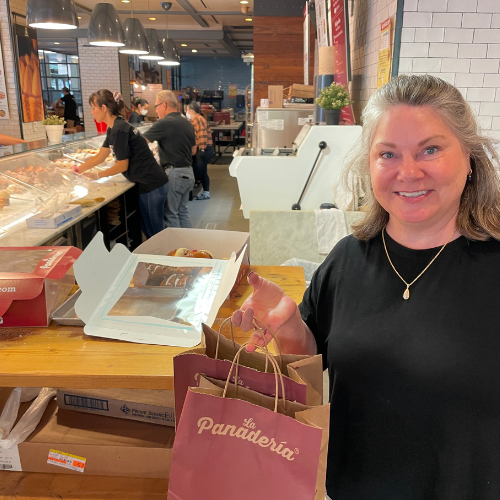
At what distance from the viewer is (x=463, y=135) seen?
1.16 metres

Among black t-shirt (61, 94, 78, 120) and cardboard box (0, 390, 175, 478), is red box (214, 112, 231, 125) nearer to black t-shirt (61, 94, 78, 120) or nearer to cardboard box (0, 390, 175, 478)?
black t-shirt (61, 94, 78, 120)

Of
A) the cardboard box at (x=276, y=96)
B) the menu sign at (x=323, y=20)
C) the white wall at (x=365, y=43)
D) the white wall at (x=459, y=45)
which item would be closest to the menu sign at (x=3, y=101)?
the cardboard box at (x=276, y=96)

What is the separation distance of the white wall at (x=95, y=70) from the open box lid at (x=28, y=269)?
12771 mm

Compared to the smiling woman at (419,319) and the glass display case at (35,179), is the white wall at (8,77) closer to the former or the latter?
the glass display case at (35,179)

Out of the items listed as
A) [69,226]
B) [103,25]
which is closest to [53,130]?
[103,25]

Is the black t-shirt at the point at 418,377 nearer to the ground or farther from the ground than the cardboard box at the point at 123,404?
farther from the ground

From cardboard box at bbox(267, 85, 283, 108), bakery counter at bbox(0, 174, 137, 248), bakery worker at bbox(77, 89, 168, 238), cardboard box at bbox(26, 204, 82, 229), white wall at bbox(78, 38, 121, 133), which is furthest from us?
white wall at bbox(78, 38, 121, 133)

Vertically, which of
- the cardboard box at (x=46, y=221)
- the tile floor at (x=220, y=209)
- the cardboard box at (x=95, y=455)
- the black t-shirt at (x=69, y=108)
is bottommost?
the tile floor at (x=220, y=209)

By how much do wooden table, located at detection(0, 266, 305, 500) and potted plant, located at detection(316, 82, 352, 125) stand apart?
2.82m

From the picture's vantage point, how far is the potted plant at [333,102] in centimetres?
381

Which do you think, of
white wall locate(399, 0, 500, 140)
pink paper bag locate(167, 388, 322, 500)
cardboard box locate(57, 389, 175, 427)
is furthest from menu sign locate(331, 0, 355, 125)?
pink paper bag locate(167, 388, 322, 500)

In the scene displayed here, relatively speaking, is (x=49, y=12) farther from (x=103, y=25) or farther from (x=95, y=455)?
(x=95, y=455)

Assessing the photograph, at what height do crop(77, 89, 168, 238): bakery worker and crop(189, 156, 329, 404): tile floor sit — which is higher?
crop(77, 89, 168, 238): bakery worker

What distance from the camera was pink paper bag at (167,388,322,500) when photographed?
857 millimetres
